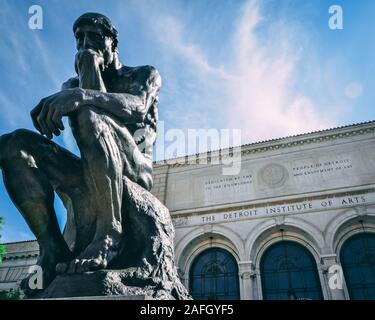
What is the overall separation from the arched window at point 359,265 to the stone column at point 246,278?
165 inches

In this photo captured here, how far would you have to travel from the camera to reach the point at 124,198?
2.16 meters

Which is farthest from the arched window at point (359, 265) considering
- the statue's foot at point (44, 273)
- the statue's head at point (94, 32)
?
the statue's head at point (94, 32)

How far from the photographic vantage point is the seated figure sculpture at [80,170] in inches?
78.3

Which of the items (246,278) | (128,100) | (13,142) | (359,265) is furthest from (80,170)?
(359,265)

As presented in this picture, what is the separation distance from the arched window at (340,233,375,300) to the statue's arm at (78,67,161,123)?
48.4 feet

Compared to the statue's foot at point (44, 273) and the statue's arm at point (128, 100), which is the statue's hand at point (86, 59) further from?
the statue's foot at point (44, 273)

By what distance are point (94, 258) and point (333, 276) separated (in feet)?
47.6

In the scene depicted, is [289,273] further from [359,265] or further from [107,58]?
[107,58]

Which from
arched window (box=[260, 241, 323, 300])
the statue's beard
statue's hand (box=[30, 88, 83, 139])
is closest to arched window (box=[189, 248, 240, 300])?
arched window (box=[260, 241, 323, 300])


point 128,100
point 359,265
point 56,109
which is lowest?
point 56,109

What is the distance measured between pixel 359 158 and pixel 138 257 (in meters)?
16.8

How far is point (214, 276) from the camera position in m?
16.1

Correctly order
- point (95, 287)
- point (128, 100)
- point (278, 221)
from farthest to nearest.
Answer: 1. point (278, 221)
2. point (128, 100)
3. point (95, 287)
